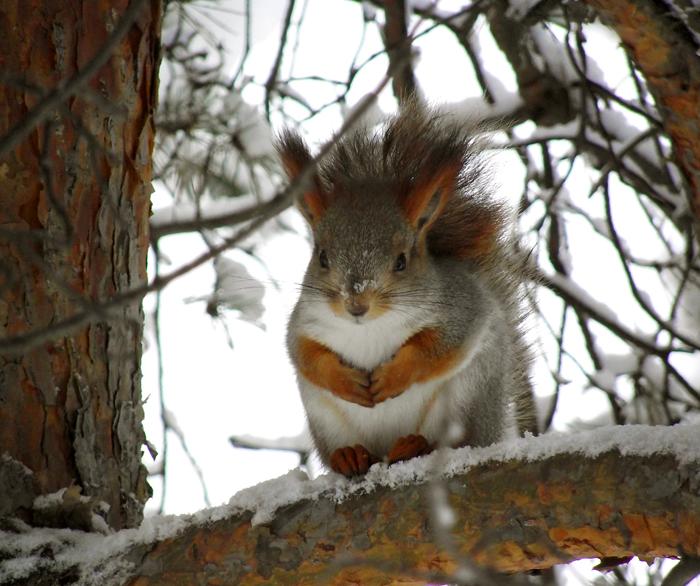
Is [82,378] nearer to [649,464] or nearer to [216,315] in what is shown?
[216,315]

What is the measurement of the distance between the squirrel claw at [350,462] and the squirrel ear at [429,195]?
49 cm

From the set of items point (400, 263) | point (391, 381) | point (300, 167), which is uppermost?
point (300, 167)

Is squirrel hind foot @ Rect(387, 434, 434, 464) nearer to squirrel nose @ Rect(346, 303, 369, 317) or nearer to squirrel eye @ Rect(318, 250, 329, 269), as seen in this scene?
squirrel nose @ Rect(346, 303, 369, 317)

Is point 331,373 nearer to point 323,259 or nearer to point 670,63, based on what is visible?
point 323,259

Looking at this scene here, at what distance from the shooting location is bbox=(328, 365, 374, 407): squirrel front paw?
1687 millimetres

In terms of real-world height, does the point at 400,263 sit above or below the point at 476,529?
above

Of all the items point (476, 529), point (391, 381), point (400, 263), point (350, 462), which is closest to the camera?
point (476, 529)

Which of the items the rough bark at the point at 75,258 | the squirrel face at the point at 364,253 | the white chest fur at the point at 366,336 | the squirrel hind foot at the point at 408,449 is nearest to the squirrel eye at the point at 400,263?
the squirrel face at the point at 364,253

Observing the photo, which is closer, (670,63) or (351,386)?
(670,63)

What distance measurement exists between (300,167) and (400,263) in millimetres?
258

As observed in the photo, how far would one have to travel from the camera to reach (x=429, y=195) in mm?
1816

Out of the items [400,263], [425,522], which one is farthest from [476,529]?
[400,263]

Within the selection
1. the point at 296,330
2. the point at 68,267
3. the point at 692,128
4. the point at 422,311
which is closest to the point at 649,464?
the point at 692,128

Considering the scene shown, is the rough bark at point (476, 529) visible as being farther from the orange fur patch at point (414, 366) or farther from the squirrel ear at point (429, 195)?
the squirrel ear at point (429, 195)
